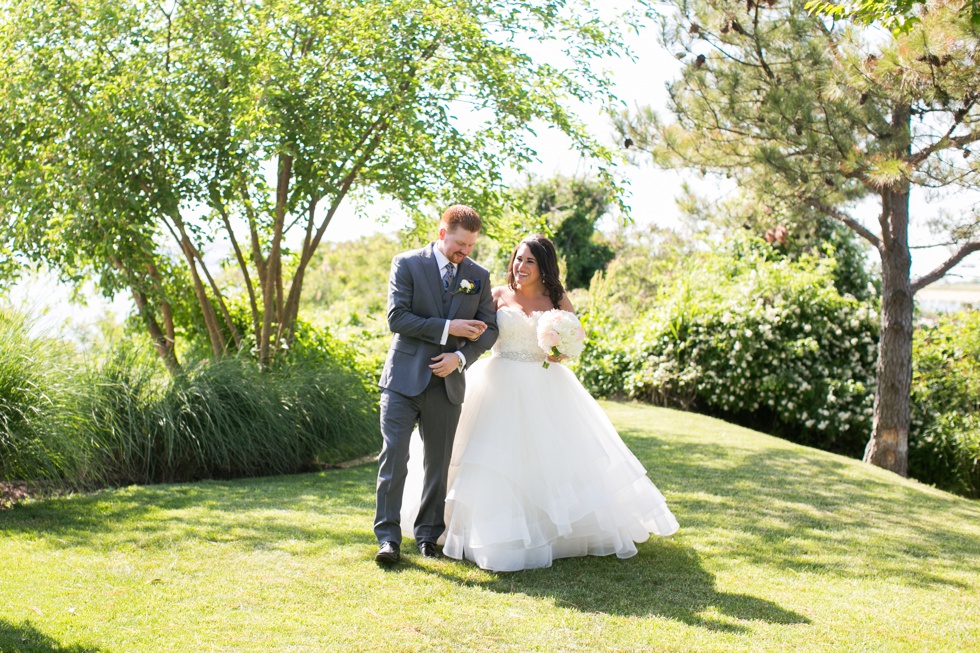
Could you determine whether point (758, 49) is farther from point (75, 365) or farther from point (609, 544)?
point (75, 365)

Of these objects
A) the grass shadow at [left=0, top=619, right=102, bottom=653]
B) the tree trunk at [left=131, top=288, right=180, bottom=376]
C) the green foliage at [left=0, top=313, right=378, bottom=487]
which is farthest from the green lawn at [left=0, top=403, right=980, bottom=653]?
the tree trunk at [left=131, top=288, right=180, bottom=376]

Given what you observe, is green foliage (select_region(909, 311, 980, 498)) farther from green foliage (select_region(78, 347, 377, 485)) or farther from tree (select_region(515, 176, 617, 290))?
tree (select_region(515, 176, 617, 290))

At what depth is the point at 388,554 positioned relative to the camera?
467cm

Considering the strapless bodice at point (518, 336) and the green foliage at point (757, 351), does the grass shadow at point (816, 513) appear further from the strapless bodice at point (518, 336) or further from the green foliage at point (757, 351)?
the green foliage at point (757, 351)

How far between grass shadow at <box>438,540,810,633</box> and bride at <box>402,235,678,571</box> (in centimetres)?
11

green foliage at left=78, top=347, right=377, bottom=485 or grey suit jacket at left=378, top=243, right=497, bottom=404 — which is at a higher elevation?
grey suit jacket at left=378, top=243, right=497, bottom=404

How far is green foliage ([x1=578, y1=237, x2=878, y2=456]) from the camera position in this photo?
11758 millimetres

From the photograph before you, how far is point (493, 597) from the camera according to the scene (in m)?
4.20

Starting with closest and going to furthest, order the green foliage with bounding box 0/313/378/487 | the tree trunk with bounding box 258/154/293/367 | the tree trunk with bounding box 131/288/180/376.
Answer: the green foliage with bounding box 0/313/378/487 → the tree trunk with bounding box 258/154/293/367 → the tree trunk with bounding box 131/288/180/376

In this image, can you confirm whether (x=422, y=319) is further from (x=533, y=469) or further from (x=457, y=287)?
(x=533, y=469)

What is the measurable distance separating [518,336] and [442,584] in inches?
59.5

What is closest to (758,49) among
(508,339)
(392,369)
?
(508,339)

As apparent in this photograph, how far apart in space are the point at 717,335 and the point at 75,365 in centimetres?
858

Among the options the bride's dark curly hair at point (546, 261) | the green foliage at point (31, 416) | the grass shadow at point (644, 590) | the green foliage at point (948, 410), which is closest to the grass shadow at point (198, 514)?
the green foliage at point (31, 416)
